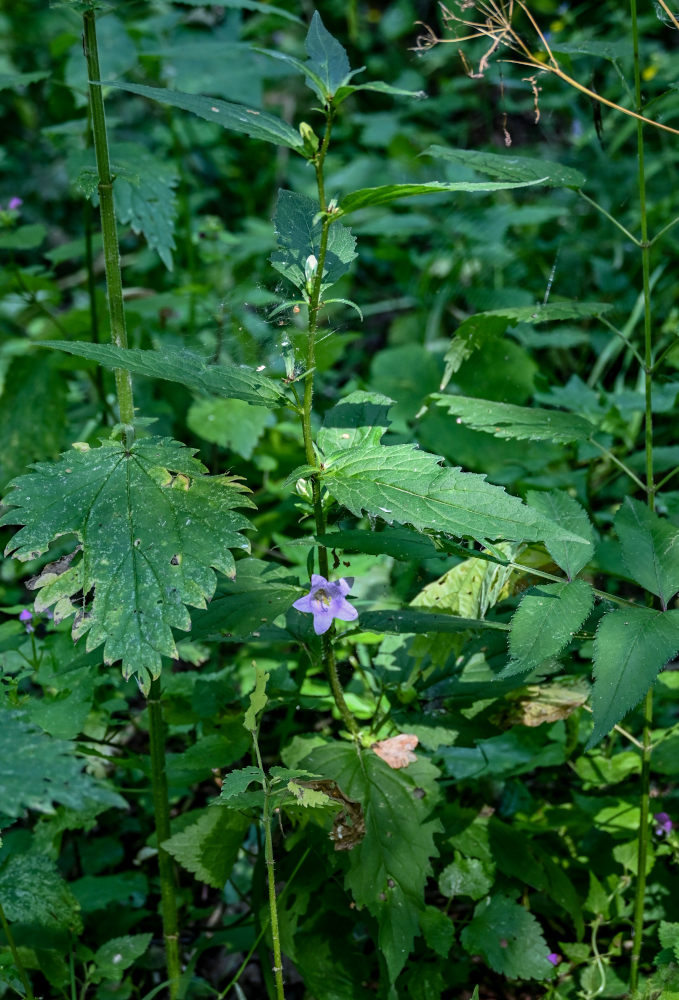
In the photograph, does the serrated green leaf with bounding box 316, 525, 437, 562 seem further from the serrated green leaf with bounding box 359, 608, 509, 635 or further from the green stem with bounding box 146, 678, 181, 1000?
the green stem with bounding box 146, 678, 181, 1000

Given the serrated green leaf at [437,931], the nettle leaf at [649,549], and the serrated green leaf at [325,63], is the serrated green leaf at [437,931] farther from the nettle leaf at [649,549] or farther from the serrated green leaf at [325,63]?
the serrated green leaf at [325,63]

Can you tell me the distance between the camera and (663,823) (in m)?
1.72

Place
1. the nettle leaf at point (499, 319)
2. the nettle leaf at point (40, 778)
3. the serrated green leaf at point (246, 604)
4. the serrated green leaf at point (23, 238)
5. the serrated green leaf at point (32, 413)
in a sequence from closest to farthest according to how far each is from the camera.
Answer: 1. the nettle leaf at point (40, 778)
2. the serrated green leaf at point (246, 604)
3. the nettle leaf at point (499, 319)
4. the serrated green leaf at point (23, 238)
5. the serrated green leaf at point (32, 413)

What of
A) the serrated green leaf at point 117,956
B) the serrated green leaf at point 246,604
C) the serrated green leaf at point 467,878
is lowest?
the serrated green leaf at point 117,956

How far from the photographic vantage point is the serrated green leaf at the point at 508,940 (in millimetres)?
1499

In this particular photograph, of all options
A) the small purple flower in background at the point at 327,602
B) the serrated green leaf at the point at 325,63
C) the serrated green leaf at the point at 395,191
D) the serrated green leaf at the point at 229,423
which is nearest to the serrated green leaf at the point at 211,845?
the small purple flower in background at the point at 327,602

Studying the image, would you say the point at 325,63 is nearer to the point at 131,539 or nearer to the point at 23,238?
the point at 131,539

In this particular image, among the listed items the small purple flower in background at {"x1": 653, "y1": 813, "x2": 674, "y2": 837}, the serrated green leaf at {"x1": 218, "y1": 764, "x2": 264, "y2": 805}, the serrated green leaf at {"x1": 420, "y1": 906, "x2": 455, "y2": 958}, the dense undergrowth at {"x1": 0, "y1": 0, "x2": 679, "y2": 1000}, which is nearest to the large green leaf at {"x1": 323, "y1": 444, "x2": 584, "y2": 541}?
the dense undergrowth at {"x1": 0, "y1": 0, "x2": 679, "y2": 1000}

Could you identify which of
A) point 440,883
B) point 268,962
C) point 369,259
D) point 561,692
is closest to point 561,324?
point 369,259

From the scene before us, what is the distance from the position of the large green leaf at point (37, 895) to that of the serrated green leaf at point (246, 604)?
52 centimetres

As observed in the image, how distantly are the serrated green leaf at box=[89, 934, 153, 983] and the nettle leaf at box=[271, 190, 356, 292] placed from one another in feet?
3.82

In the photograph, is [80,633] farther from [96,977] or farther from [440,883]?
[440,883]

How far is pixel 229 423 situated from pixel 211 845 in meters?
1.48

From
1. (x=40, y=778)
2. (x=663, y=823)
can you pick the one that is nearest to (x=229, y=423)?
(x=663, y=823)
